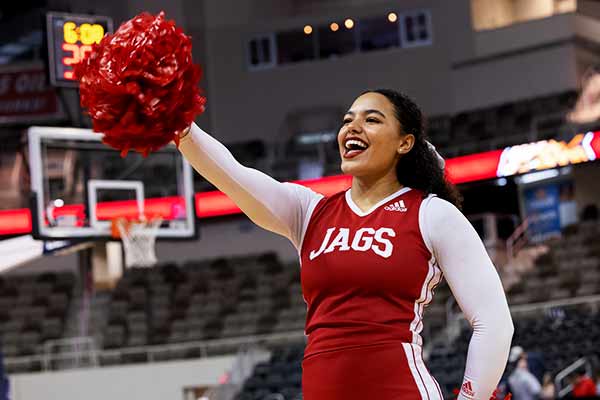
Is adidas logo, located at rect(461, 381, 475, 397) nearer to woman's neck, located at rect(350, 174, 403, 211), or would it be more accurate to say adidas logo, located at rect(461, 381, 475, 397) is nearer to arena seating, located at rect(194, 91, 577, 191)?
woman's neck, located at rect(350, 174, 403, 211)

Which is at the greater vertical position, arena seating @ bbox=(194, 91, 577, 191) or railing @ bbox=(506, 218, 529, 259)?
arena seating @ bbox=(194, 91, 577, 191)

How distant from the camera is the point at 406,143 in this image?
3146 mm

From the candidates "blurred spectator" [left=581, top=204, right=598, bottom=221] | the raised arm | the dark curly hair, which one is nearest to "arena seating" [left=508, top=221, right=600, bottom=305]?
"blurred spectator" [left=581, top=204, right=598, bottom=221]

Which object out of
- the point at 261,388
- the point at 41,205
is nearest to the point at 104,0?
the point at 261,388

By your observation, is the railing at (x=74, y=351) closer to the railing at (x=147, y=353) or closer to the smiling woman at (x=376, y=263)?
the railing at (x=147, y=353)

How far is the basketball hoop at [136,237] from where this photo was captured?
11.8 meters

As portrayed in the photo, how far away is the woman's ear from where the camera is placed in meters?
3.13

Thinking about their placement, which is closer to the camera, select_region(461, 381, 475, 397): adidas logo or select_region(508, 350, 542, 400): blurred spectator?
select_region(461, 381, 475, 397): adidas logo

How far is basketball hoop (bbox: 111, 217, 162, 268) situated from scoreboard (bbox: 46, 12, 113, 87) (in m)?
2.20

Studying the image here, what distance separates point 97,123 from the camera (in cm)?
281

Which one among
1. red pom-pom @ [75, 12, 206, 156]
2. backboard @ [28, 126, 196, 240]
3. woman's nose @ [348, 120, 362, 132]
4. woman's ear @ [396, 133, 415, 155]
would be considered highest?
red pom-pom @ [75, 12, 206, 156]

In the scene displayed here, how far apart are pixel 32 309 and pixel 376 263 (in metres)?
19.3

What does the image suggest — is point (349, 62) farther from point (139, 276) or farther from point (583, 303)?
point (583, 303)

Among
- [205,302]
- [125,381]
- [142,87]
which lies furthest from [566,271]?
[142,87]
